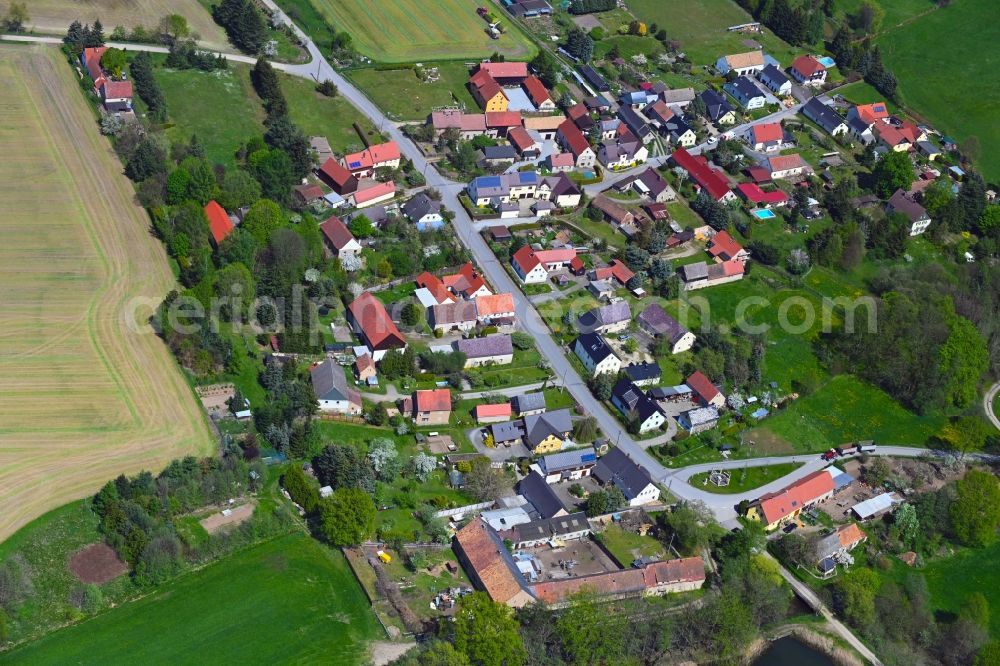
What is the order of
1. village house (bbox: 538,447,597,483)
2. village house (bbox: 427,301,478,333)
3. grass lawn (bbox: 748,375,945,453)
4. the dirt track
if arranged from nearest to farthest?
the dirt track → village house (bbox: 538,447,597,483) → grass lawn (bbox: 748,375,945,453) → village house (bbox: 427,301,478,333)

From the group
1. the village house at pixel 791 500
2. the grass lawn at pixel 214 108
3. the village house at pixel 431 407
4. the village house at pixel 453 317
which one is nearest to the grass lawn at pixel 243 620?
the village house at pixel 431 407

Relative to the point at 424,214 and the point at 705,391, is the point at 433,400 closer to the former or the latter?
the point at 705,391

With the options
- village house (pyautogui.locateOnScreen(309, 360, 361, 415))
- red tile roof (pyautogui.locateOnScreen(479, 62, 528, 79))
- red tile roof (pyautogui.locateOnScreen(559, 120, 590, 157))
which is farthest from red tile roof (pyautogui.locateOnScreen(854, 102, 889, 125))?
village house (pyautogui.locateOnScreen(309, 360, 361, 415))

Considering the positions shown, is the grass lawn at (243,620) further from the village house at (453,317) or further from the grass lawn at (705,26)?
the grass lawn at (705,26)

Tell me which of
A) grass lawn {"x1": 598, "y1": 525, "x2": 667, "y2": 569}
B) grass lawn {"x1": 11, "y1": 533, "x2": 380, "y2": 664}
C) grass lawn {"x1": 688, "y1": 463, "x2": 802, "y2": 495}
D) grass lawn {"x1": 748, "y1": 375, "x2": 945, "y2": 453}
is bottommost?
grass lawn {"x1": 598, "y1": 525, "x2": 667, "y2": 569}

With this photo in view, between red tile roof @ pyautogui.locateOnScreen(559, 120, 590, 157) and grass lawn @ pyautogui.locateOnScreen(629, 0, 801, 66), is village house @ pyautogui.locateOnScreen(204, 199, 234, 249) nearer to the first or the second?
red tile roof @ pyautogui.locateOnScreen(559, 120, 590, 157)

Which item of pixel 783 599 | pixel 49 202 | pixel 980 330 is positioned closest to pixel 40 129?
pixel 49 202

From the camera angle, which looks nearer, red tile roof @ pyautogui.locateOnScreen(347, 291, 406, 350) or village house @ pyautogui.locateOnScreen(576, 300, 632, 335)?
red tile roof @ pyautogui.locateOnScreen(347, 291, 406, 350)
